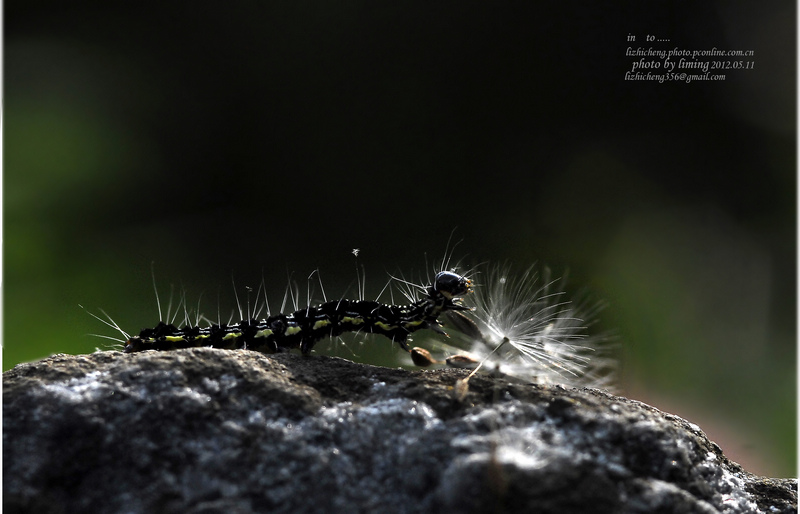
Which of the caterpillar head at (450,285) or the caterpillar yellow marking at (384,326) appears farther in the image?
the caterpillar yellow marking at (384,326)

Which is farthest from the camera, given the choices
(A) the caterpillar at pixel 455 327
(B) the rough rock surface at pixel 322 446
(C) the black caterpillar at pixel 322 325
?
(C) the black caterpillar at pixel 322 325

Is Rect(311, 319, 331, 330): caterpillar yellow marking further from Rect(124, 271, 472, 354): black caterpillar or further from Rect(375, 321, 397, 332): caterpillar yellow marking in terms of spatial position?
Rect(375, 321, 397, 332): caterpillar yellow marking

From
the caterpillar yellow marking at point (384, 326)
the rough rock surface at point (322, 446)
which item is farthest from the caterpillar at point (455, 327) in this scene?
the rough rock surface at point (322, 446)

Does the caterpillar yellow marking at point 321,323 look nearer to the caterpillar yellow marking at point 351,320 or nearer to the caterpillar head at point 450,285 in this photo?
the caterpillar yellow marking at point 351,320

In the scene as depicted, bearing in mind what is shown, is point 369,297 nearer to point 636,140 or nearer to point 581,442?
point 636,140

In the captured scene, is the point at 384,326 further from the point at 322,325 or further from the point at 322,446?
the point at 322,446

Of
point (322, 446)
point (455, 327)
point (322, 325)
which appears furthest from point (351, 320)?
point (322, 446)

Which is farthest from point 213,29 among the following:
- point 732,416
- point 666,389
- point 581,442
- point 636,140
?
point 581,442

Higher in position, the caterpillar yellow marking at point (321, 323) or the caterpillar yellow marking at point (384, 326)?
the caterpillar yellow marking at point (321, 323)
